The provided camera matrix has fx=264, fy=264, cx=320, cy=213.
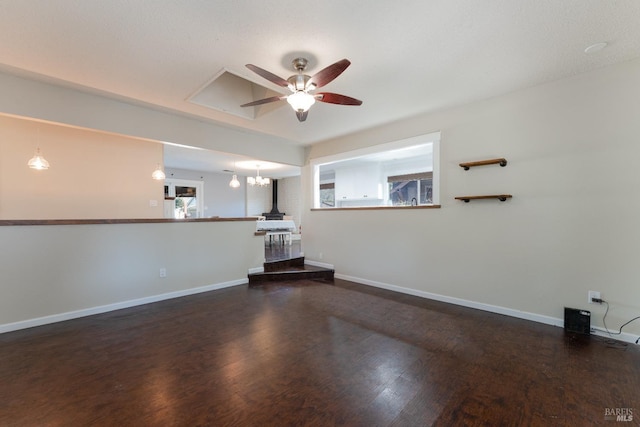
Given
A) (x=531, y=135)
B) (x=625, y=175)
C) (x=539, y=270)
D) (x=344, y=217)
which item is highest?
(x=531, y=135)

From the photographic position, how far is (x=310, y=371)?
6.63 ft

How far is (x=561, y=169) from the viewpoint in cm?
283

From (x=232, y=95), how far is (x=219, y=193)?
5567mm

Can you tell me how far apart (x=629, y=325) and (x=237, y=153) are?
5.25 m

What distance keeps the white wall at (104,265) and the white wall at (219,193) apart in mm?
4374

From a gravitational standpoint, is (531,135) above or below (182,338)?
above

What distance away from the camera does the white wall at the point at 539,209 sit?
2.54 metres

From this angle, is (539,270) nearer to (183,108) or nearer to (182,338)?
(182,338)

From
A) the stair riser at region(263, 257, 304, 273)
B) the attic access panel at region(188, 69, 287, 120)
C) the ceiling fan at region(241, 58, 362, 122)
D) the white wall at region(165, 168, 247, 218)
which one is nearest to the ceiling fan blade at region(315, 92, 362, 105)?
the ceiling fan at region(241, 58, 362, 122)

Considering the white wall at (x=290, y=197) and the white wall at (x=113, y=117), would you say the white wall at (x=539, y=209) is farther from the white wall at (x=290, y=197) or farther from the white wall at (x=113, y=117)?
the white wall at (x=290, y=197)

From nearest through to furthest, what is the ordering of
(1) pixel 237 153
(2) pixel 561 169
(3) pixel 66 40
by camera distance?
(3) pixel 66 40 → (2) pixel 561 169 → (1) pixel 237 153

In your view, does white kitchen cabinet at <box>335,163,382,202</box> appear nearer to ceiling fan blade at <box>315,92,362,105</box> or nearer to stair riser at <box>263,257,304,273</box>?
stair riser at <box>263,257,304,273</box>

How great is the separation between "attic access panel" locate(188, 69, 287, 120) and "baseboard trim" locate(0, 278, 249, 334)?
2.69m

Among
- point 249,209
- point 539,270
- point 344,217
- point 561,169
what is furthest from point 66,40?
point 249,209
